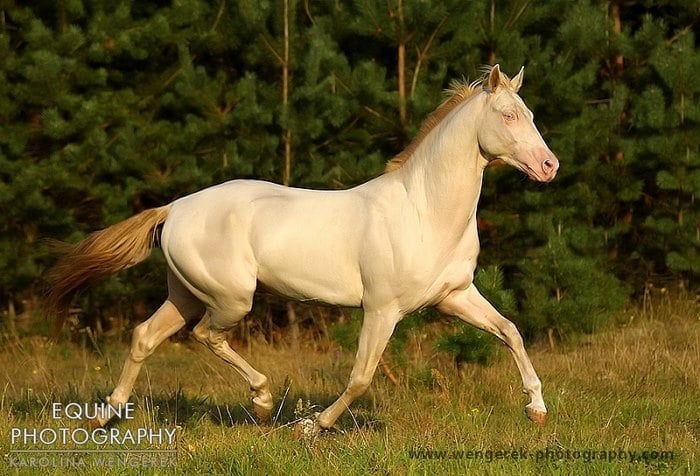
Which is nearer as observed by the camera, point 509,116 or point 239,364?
point 509,116

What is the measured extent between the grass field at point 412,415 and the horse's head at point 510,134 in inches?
54.9

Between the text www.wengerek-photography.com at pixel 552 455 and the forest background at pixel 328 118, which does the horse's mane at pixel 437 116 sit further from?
the forest background at pixel 328 118

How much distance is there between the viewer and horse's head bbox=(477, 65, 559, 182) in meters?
5.57

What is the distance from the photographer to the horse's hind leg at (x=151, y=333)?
21.1 ft

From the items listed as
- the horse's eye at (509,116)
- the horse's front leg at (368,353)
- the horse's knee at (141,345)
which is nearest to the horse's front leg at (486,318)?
the horse's front leg at (368,353)

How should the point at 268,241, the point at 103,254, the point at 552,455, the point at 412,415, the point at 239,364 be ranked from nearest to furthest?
the point at 552,455 < the point at 268,241 < the point at 412,415 < the point at 239,364 < the point at 103,254

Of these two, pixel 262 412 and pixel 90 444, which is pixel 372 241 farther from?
pixel 90 444

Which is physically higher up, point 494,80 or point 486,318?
point 494,80

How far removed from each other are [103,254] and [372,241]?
1.88 m

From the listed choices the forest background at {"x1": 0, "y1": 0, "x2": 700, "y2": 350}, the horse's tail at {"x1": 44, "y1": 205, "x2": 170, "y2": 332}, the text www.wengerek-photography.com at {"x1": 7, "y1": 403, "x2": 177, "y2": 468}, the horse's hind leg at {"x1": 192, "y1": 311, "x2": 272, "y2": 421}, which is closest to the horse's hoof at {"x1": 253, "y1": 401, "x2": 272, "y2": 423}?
the horse's hind leg at {"x1": 192, "y1": 311, "x2": 272, "y2": 421}

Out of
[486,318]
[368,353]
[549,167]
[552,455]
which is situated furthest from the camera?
[486,318]

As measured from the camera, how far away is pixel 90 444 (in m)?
5.86


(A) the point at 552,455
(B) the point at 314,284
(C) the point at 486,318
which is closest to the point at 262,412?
(B) the point at 314,284

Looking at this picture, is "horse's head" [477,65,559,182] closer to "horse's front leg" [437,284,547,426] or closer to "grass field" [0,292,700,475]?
"horse's front leg" [437,284,547,426]
